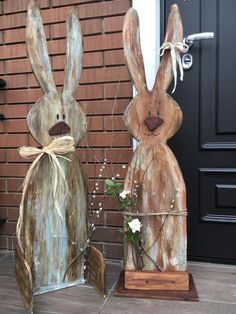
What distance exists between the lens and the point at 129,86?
2.13 meters

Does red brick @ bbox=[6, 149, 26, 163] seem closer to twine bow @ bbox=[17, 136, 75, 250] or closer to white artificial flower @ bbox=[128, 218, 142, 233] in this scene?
twine bow @ bbox=[17, 136, 75, 250]

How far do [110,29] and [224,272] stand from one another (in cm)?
160

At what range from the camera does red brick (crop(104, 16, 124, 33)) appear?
83.6 inches

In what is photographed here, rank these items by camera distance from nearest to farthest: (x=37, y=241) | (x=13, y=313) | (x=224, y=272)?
1. (x=13, y=313)
2. (x=37, y=241)
3. (x=224, y=272)

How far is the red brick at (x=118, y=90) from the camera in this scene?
214 cm

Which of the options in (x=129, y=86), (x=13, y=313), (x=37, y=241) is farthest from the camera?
(x=129, y=86)

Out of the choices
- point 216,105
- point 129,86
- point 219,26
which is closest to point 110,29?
point 129,86

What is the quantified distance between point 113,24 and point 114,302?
1582 mm

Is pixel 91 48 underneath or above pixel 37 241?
above

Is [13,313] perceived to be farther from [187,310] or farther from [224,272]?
[224,272]

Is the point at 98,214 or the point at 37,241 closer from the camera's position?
the point at 37,241

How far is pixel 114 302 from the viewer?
1.63 meters

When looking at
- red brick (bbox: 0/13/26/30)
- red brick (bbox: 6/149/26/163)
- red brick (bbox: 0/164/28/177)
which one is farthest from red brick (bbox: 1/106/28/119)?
red brick (bbox: 0/13/26/30)

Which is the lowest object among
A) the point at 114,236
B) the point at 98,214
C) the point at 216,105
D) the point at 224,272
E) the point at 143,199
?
the point at 224,272
